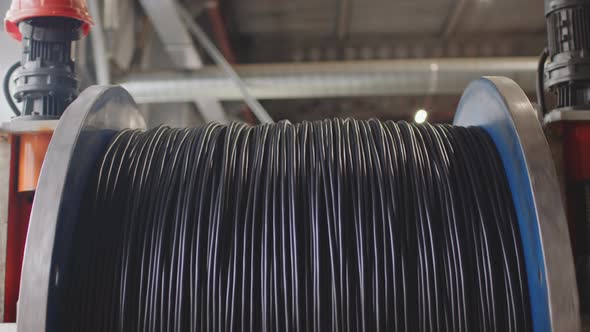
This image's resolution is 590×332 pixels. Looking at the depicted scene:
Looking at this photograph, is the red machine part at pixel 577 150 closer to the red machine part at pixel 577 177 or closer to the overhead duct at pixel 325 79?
the red machine part at pixel 577 177

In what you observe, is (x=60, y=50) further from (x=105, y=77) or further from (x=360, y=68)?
(x=360, y=68)

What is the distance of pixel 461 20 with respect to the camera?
456 cm

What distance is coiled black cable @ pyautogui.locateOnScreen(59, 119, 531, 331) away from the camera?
0.99 m

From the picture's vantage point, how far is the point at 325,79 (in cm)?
312

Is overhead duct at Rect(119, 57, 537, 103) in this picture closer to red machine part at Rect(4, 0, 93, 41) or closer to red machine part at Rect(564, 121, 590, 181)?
red machine part at Rect(4, 0, 93, 41)

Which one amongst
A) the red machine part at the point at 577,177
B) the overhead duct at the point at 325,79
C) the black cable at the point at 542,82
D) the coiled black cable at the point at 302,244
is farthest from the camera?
the overhead duct at the point at 325,79

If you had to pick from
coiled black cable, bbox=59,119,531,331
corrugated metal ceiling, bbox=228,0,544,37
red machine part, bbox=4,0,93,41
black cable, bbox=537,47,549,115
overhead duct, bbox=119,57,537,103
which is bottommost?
coiled black cable, bbox=59,119,531,331

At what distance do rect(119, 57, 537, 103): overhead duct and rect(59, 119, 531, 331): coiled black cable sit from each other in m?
2.02

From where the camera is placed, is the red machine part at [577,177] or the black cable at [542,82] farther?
the black cable at [542,82]

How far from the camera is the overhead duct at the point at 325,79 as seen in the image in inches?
123

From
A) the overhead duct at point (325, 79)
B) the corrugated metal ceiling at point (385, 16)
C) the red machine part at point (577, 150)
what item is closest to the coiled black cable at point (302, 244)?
the red machine part at point (577, 150)

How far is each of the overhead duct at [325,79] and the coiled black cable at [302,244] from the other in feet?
6.64

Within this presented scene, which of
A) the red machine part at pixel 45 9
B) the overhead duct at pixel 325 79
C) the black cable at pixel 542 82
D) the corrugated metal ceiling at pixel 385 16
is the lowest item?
the black cable at pixel 542 82

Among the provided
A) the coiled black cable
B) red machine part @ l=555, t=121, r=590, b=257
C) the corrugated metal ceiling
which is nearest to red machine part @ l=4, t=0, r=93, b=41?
the coiled black cable
